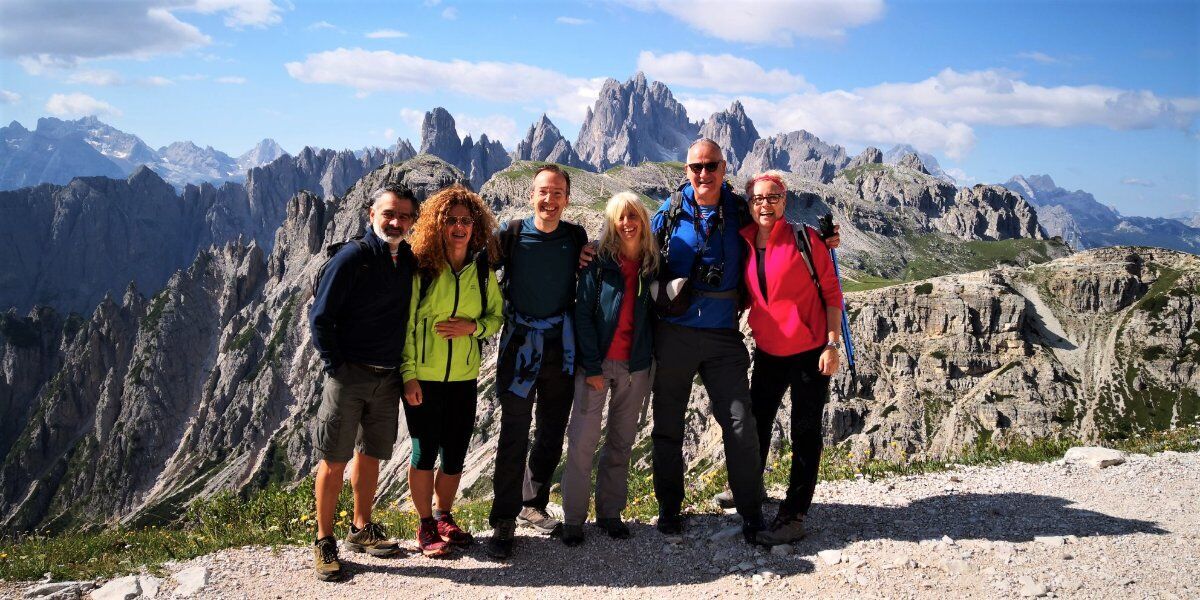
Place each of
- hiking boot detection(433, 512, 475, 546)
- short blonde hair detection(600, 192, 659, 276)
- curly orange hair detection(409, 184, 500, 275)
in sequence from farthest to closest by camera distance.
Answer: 1. hiking boot detection(433, 512, 475, 546)
2. short blonde hair detection(600, 192, 659, 276)
3. curly orange hair detection(409, 184, 500, 275)

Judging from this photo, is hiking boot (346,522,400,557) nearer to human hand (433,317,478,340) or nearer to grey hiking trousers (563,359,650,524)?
grey hiking trousers (563,359,650,524)

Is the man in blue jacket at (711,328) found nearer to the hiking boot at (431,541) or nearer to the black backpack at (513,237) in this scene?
the black backpack at (513,237)

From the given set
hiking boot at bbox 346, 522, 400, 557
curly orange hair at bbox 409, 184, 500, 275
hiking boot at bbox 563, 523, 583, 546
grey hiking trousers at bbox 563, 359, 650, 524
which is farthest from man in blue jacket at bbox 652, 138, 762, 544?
hiking boot at bbox 346, 522, 400, 557

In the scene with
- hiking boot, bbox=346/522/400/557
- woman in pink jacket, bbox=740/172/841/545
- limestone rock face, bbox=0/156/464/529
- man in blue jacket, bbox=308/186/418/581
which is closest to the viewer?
man in blue jacket, bbox=308/186/418/581

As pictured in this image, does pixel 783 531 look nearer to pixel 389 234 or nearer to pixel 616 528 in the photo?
pixel 616 528

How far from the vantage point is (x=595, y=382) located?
900 centimetres

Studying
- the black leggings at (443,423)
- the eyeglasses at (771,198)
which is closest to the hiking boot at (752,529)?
the black leggings at (443,423)

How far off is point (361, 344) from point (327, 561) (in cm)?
300

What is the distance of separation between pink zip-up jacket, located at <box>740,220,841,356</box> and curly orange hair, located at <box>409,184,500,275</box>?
11.6 ft

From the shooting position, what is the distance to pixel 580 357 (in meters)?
9.10

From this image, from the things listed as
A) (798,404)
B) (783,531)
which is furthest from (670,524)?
(798,404)

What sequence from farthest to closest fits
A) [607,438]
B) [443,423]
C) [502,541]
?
[607,438] → [502,541] → [443,423]

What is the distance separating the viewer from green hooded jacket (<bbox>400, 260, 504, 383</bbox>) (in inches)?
345

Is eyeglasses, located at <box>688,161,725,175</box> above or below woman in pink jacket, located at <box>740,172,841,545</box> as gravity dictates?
above
